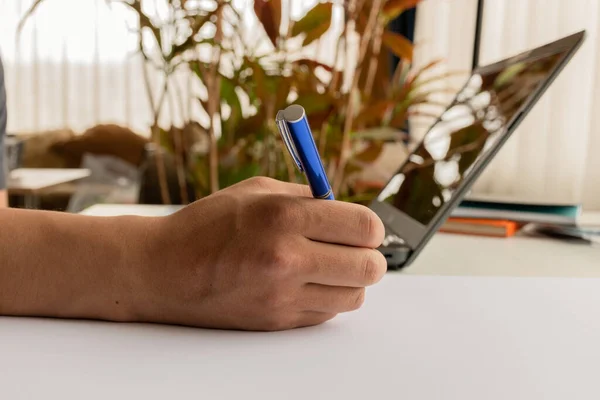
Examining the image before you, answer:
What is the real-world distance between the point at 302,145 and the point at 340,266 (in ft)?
0.28

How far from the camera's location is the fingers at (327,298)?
→ 0.40 m

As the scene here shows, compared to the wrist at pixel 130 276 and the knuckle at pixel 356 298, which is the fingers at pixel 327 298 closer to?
the knuckle at pixel 356 298

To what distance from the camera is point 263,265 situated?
39cm

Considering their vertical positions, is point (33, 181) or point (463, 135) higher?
point (463, 135)

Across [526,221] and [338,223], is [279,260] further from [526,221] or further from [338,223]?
[526,221]

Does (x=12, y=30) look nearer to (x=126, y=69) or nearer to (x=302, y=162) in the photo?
(x=126, y=69)

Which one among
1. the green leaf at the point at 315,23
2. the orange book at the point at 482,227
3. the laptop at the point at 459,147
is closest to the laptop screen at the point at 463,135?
the laptop at the point at 459,147

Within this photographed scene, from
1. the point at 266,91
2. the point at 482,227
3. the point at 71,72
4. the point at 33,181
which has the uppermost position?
the point at 71,72

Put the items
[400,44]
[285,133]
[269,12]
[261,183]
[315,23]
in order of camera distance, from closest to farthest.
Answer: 1. [285,133]
2. [261,183]
3. [269,12]
4. [315,23]
5. [400,44]

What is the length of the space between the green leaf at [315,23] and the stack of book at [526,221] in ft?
1.76

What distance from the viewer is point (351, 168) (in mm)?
1687

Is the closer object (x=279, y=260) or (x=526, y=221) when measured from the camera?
(x=279, y=260)

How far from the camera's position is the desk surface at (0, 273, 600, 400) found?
0.30 meters

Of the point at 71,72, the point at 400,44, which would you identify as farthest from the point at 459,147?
A: the point at 71,72
